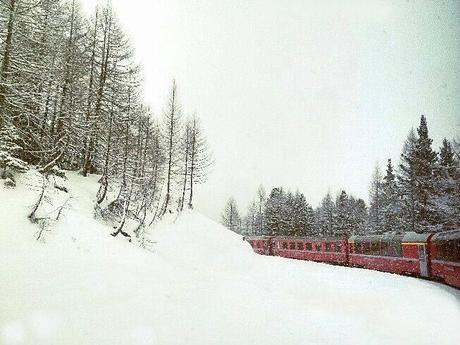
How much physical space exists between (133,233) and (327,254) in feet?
62.0

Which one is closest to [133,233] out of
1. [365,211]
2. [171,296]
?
[171,296]

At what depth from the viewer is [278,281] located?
59.0 ft

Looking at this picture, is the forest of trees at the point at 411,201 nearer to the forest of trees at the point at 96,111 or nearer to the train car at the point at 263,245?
the train car at the point at 263,245

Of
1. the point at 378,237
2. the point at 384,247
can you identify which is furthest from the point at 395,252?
the point at 378,237

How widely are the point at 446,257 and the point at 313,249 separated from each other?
15641 millimetres

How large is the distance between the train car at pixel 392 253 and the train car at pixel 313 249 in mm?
1393

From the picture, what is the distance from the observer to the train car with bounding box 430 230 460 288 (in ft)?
54.0

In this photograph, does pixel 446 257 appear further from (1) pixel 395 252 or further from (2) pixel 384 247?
(2) pixel 384 247

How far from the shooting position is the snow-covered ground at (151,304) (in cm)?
668

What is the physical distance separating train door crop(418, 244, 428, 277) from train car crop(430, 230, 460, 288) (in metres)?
0.49

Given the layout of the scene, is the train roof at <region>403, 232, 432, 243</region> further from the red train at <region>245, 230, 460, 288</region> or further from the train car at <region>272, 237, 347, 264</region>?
the train car at <region>272, 237, 347, 264</region>

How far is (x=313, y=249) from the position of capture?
32875 mm

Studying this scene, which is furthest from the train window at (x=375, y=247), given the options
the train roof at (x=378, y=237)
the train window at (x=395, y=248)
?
the train window at (x=395, y=248)

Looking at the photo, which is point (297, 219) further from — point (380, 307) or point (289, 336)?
point (289, 336)
